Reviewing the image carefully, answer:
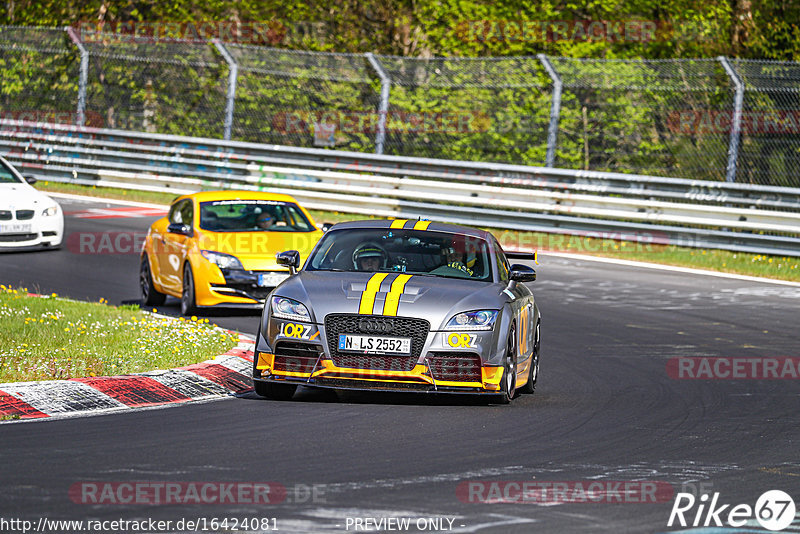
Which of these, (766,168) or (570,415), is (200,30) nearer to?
(766,168)

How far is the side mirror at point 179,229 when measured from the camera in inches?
604

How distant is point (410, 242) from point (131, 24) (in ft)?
92.0

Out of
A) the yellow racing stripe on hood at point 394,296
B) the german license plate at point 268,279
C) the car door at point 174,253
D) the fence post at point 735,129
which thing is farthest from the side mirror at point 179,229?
the fence post at point 735,129

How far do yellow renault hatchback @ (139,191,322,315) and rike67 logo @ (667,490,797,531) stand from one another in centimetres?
850

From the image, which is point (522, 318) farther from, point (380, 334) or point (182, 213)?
point (182, 213)

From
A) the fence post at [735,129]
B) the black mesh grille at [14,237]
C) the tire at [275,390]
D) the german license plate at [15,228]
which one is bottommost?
the black mesh grille at [14,237]

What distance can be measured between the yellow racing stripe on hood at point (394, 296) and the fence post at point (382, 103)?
1482 cm

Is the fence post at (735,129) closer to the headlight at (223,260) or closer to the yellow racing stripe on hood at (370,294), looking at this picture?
the headlight at (223,260)

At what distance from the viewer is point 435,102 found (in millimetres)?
25781

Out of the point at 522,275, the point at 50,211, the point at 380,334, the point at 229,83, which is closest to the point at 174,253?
the point at 50,211

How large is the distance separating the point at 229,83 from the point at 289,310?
690 inches

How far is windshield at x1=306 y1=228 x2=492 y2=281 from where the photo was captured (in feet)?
35.3

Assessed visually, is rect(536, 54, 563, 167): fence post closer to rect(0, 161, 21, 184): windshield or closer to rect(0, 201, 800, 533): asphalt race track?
rect(0, 161, 21, 184): windshield

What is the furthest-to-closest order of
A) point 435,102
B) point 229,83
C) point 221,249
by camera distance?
point 229,83 → point 435,102 → point 221,249
